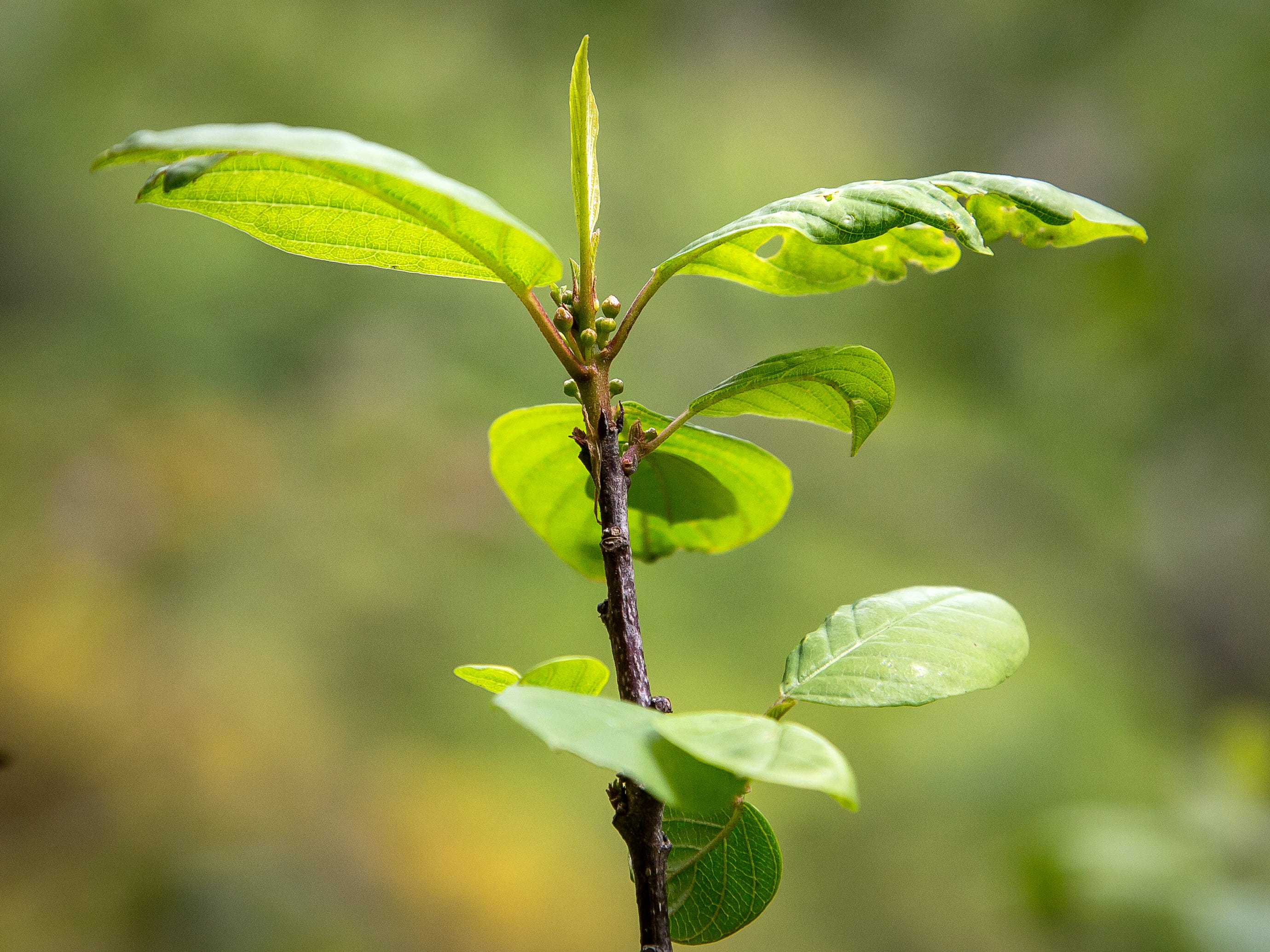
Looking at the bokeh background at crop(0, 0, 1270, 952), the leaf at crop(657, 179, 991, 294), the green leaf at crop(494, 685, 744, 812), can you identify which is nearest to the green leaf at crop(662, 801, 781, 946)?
the green leaf at crop(494, 685, 744, 812)

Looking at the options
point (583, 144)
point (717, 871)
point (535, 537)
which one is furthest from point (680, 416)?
point (535, 537)

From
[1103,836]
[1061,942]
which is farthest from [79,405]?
[1061,942]

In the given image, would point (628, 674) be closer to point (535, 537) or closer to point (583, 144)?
point (583, 144)

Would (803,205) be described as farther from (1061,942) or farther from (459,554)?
(1061,942)

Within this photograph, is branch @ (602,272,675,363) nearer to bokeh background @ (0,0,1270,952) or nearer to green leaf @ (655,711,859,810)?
green leaf @ (655,711,859,810)

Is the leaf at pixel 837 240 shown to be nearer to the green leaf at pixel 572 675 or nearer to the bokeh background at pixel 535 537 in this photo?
the green leaf at pixel 572 675

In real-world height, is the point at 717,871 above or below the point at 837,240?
below
